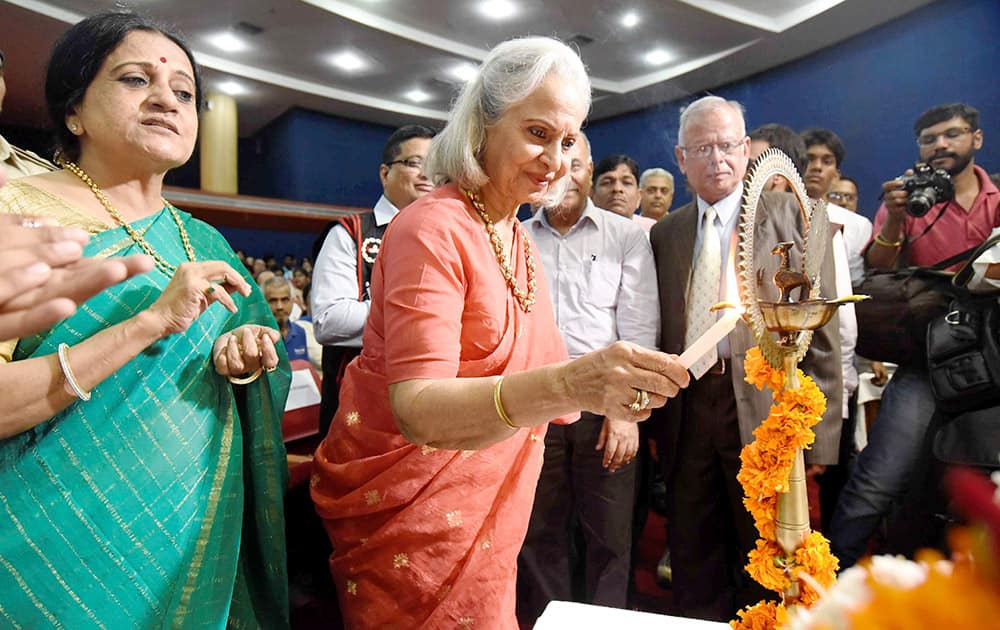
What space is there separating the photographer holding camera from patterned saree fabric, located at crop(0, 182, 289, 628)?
198cm

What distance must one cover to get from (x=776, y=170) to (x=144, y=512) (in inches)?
47.2

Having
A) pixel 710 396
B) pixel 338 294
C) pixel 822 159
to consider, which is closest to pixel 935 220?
pixel 822 159

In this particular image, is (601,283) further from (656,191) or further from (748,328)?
(656,191)

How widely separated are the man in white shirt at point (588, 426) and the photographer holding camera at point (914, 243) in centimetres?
83

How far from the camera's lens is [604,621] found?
1.03 meters

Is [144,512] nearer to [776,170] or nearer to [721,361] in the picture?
[776,170]

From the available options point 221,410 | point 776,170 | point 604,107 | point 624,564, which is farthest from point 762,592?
point 604,107

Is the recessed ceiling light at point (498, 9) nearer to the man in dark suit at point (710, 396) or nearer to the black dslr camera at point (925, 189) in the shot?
the man in dark suit at point (710, 396)

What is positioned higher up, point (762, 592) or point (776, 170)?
point (776, 170)

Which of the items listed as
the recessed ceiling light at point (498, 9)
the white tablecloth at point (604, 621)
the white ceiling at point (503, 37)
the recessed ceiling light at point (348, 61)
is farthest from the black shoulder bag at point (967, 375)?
the recessed ceiling light at point (348, 61)

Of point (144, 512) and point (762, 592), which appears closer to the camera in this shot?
point (144, 512)

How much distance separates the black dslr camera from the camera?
227 centimetres

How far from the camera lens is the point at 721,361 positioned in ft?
6.40

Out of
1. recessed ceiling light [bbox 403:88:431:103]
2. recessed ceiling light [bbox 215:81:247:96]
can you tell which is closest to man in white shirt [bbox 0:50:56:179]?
recessed ceiling light [bbox 215:81:247:96]
